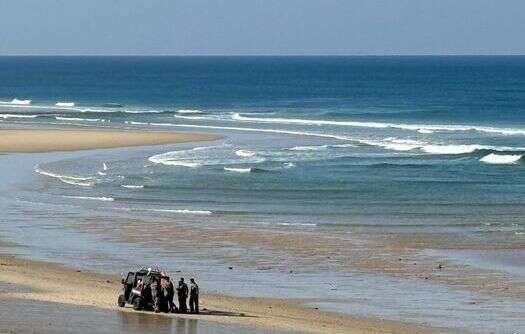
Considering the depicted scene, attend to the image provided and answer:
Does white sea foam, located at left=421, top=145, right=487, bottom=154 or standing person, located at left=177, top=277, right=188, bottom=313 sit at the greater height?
standing person, located at left=177, top=277, right=188, bottom=313

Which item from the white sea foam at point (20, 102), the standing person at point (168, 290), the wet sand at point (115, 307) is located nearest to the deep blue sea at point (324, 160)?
the white sea foam at point (20, 102)

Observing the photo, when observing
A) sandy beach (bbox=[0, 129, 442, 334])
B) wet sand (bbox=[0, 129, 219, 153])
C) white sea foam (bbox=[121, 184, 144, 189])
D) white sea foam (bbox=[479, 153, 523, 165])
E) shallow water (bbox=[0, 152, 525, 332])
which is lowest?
wet sand (bbox=[0, 129, 219, 153])

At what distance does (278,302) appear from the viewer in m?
27.2

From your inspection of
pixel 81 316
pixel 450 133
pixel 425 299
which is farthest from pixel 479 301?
pixel 450 133

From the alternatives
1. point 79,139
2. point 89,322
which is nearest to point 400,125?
point 79,139

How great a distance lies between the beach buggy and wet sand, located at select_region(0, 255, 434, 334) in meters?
0.23

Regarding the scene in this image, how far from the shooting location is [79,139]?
70125mm

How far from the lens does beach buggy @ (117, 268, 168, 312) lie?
82.1 ft

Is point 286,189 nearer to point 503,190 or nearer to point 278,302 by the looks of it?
point 503,190

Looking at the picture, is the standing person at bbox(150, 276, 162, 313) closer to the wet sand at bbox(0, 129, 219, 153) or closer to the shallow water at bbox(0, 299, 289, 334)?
the shallow water at bbox(0, 299, 289, 334)

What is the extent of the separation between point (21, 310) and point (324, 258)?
10.4 m

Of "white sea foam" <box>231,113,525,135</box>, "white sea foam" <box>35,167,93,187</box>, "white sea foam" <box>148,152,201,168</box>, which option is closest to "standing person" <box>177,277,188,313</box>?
"white sea foam" <box>35,167,93,187</box>

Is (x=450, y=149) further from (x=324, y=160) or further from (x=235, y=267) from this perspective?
(x=235, y=267)

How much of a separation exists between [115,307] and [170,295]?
1214mm
